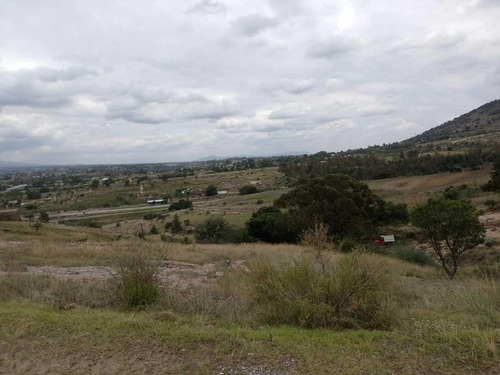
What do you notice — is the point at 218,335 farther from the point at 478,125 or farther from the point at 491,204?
the point at 478,125

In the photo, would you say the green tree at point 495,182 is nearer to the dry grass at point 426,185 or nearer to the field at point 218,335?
the dry grass at point 426,185

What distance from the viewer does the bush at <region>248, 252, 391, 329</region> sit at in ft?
18.4

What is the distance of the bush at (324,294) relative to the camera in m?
5.60

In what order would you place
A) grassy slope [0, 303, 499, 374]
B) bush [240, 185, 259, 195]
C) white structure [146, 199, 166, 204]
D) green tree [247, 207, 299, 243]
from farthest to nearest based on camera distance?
bush [240, 185, 259, 195]
white structure [146, 199, 166, 204]
green tree [247, 207, 299, 243]
grassy slope [0, 303, 499, 374]

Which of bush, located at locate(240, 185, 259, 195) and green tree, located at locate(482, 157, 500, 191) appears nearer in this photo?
green tree, located at locate(482, 157, 500, 191)

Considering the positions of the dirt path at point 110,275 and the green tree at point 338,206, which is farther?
the green tree at point 338,206

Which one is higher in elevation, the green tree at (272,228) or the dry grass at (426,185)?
the dry grass at (426,185)

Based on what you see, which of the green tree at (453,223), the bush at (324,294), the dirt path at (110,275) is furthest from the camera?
the green tree at (453,223)

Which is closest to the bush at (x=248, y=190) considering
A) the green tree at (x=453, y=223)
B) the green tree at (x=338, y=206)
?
the green tree at (x=338, y=206)

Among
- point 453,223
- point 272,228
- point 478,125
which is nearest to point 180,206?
point 272,228

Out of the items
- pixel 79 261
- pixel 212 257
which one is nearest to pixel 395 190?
pixel 212 257

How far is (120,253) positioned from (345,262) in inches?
170

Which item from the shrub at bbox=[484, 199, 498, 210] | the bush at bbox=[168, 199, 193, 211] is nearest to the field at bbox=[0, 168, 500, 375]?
the shrub at bbox=[484, 199, 498, 210]

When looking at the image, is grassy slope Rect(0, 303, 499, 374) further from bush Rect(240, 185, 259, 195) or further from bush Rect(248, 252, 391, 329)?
bush Rect(240, 185, 259, 195)
